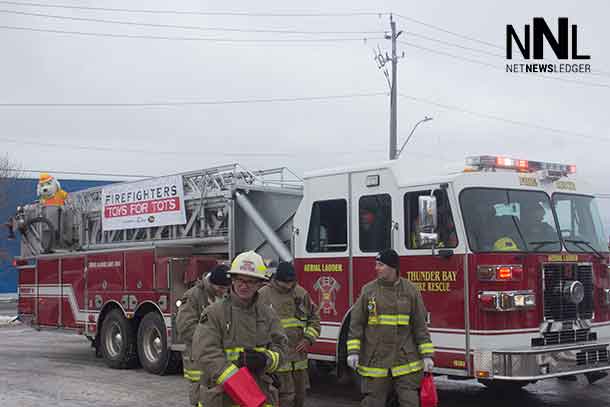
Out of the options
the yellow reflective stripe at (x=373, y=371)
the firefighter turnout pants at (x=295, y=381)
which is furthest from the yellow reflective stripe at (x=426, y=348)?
the firefighter turnout pants at (x=295, y=381)

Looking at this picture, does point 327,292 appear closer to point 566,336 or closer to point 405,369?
point 566,336

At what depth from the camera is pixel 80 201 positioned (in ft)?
48.1

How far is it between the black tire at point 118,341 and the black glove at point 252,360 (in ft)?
25.8

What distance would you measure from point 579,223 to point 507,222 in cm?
120

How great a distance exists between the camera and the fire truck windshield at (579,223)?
8696 millimetres

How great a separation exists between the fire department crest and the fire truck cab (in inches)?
0.5

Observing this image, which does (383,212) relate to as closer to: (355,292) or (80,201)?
(355,292)

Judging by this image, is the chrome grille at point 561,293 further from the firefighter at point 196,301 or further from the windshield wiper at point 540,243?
the firefighter at point 196,301

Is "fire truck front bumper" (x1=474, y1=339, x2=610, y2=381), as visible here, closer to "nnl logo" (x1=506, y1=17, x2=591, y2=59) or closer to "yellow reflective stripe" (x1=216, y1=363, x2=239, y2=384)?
"yellow reflective stripe" (x1=216, y1=363, x2=239, y2=384)

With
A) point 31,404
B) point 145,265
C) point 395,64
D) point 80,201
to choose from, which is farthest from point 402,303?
point 395,64

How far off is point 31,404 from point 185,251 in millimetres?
3246

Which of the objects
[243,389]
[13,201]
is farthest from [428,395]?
[13,201]

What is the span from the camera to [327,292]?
9383 millimetres

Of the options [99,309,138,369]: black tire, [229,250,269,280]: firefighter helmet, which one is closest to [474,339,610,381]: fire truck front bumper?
[229,250,269,280]: firefighter helmet
